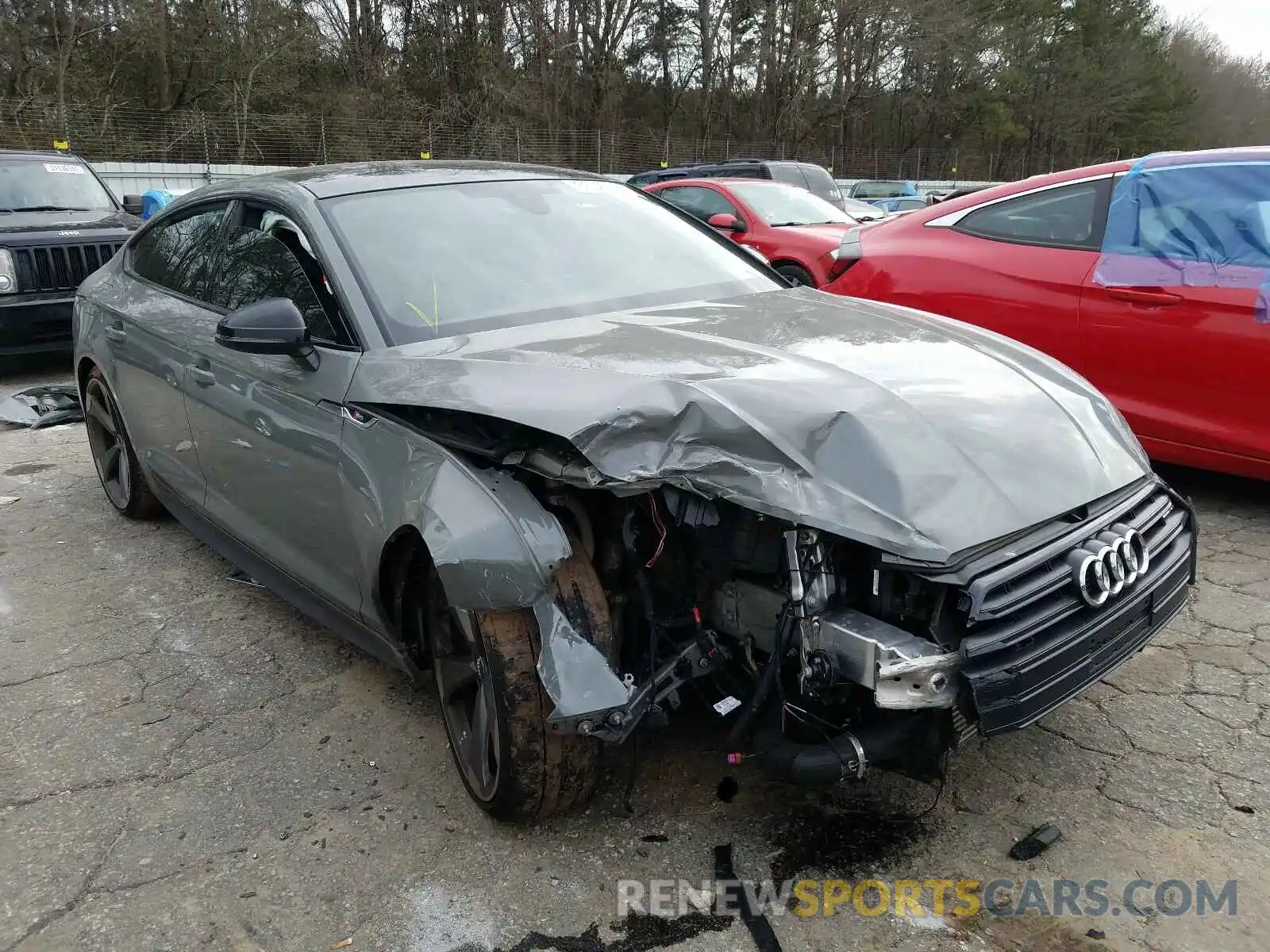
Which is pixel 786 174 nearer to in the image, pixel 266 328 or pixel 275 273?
pixel 275 273

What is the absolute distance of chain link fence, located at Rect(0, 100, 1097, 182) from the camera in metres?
22.0

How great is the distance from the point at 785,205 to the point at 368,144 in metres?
20.1

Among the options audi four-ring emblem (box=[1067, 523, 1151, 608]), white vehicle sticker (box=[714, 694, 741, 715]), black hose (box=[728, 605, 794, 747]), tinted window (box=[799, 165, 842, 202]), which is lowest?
white vehicle sticker (box=[714, 694, 741, 715])

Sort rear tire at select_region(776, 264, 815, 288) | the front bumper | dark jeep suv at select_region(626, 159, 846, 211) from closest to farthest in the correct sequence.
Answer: the front bumper, rear tire at select_region(776, 264, 815, 288), dark jeep suv at select_region(626, 159, 846, 211)

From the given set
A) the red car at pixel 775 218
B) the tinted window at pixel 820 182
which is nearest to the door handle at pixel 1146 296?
the red car at pixel 775 218

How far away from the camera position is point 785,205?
9.84 meters

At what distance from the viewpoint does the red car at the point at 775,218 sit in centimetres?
875

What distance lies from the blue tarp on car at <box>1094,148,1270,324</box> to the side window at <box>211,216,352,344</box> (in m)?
3.34

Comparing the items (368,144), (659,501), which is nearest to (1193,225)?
(659,501)

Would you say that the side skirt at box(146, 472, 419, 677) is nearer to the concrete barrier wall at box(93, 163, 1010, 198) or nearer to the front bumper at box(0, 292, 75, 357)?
the front bumper at box(0, 292, 75, 357)

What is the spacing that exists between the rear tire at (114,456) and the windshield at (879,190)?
20.0 m

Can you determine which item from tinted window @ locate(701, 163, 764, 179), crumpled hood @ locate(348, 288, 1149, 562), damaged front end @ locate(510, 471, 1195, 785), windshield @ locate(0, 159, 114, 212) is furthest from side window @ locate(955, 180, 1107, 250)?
tinted window @ locate(701, 163, 764, 179)

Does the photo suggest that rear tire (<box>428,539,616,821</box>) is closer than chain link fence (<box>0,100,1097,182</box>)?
Yes

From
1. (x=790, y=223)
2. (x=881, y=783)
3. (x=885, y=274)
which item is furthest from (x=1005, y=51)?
(x=881, y=783)
